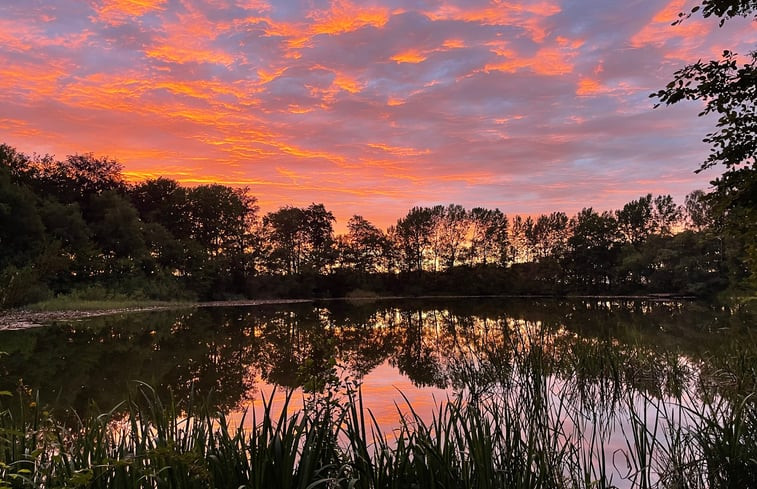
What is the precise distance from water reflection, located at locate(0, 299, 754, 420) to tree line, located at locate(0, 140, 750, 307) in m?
9.32

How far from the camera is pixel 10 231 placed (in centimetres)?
2711

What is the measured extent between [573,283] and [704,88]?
51.3 m

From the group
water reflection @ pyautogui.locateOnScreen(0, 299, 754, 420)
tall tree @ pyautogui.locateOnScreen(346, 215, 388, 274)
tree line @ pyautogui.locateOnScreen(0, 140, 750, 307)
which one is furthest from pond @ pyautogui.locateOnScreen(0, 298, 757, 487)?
tall tree @ pyautogui.locateOnScreen(346, 215, 388, 274)

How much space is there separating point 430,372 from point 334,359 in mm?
6676

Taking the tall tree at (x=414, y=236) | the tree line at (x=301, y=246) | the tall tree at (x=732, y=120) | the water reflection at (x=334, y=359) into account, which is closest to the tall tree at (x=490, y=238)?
the tree line at (x=301, y=246)

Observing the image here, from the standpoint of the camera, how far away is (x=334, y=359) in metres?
3.03

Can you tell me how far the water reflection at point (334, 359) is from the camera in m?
6.95

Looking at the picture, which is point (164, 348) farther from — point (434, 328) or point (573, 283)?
point (573, 283)

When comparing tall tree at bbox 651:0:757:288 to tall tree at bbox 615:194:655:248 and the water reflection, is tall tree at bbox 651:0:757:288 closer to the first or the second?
the water reflection

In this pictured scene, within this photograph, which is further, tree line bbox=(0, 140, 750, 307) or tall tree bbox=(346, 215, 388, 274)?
tall tree bbox=(346, 215, 388, 274)

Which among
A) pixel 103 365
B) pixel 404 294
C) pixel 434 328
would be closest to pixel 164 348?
pixel 103 365

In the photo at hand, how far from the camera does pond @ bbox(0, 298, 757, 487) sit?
4762 mm

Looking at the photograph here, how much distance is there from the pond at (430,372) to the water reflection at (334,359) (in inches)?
1.3

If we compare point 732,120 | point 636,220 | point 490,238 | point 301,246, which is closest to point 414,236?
point 490,238
